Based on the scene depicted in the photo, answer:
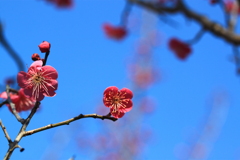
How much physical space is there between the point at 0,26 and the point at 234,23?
1.73 meters

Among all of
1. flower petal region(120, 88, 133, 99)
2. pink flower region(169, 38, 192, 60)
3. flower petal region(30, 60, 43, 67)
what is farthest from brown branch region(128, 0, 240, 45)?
flower petal region(30, 60, 43, 67)

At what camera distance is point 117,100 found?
120cm

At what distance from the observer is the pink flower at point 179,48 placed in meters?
3.61

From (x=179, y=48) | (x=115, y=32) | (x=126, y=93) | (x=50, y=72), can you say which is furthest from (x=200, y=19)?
(x=115, y=32)

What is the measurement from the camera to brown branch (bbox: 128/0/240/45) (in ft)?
8.00

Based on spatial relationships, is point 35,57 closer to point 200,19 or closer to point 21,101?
point 21,101

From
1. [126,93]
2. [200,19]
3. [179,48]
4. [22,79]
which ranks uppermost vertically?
[179,48]

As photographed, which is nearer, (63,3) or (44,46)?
(44,46)

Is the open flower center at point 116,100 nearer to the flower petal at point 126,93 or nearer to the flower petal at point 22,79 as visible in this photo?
the flower petal at point 126,93

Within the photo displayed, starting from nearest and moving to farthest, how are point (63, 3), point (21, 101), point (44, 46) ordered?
point (44, 46) < point (21, 101) < point (63, 3)

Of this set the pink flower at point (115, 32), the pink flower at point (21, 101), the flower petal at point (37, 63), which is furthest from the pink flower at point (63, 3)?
the flower petal at point (37, 63)

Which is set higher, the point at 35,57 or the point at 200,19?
the point at 200,19

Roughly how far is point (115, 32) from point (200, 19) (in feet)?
6.86

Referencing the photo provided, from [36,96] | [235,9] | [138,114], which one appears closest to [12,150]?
[36,96]
